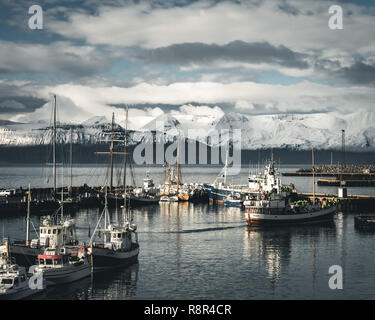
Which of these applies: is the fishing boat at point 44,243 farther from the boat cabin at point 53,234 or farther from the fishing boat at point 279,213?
the fishing boat at point 279,213

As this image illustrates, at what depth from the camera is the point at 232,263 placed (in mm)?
60312

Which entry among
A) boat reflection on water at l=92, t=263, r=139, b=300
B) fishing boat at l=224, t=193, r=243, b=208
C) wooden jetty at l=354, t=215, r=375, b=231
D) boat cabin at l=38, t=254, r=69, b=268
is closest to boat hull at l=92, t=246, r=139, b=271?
boat reflection on water at l=92, t=263, r=139, b=300

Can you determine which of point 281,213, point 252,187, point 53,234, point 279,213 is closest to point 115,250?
point 53,234

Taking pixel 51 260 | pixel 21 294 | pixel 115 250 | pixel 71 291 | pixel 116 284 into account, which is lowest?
pixel 116 284

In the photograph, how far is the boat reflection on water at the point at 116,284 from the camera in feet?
152

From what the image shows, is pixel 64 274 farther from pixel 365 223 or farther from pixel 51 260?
pixel 365 223

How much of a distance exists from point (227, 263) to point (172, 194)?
87.7 meters

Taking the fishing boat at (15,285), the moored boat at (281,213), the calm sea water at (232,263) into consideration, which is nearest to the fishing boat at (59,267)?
the calm sea water at (232,263)

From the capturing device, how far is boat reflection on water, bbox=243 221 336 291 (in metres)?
58.4

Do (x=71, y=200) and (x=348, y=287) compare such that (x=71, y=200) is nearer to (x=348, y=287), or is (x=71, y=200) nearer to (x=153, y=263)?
(x=153, y=263)

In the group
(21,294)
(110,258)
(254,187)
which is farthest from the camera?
(254,187)

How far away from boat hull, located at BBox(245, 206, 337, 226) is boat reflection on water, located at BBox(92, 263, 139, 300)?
40223 mm

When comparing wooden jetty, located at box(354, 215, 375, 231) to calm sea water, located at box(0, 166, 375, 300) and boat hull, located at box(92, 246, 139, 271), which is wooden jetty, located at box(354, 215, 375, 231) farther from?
boat hull, located at box(92, 246, 139, 271)

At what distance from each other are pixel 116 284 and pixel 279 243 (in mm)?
33221
